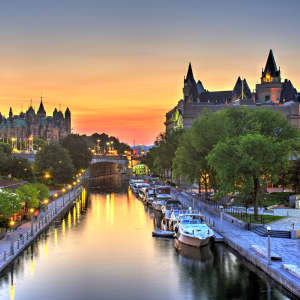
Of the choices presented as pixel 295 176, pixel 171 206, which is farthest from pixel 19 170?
pixel 295 176

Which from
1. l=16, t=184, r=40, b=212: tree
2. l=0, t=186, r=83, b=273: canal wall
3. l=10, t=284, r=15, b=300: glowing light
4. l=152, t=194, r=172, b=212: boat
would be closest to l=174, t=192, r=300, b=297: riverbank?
l=10, t=284, r=15, b=300: glowing light

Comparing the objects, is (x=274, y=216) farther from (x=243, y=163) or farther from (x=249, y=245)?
(x=249, y=245)

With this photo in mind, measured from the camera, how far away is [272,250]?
38.1 meters

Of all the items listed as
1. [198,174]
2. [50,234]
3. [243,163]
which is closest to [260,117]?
[243,163]

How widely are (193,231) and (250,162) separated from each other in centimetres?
1017

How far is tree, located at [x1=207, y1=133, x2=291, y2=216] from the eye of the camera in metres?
51.5

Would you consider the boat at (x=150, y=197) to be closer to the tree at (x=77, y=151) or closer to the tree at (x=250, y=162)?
the tree at (x=250, y=162)

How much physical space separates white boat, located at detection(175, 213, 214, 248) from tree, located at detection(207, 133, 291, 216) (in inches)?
231

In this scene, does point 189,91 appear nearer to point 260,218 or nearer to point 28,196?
point 28,196

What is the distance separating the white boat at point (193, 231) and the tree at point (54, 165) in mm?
61857

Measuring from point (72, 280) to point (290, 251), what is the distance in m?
17.0

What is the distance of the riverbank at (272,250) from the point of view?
101 feet

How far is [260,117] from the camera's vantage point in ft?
200

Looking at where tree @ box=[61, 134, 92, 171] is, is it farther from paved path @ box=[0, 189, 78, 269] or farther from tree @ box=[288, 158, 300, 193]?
tree @ box=[288, 158, 300, 193]
